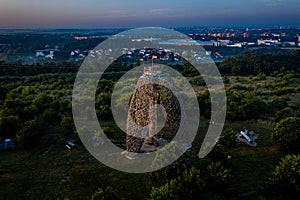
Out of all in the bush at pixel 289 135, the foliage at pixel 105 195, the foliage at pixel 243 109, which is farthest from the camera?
the foliage at pixel 243 109

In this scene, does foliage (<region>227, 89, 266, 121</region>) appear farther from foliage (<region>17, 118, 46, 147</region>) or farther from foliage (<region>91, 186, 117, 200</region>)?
foliage (<region>17, 118, 46, 147</region>)

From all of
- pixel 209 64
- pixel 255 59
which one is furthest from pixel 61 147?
pixel 255 59

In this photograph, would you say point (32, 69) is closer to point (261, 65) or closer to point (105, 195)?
point (261, 65)

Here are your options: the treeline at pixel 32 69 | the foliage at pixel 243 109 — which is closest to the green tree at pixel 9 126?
the foliage at pixel 243 109

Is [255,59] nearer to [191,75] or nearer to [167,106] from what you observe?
[191,75]

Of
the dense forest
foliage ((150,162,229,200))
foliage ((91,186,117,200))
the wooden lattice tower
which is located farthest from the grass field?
the wooden lattice tower

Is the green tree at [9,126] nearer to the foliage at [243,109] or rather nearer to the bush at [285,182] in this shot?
the bush at [285,182]
